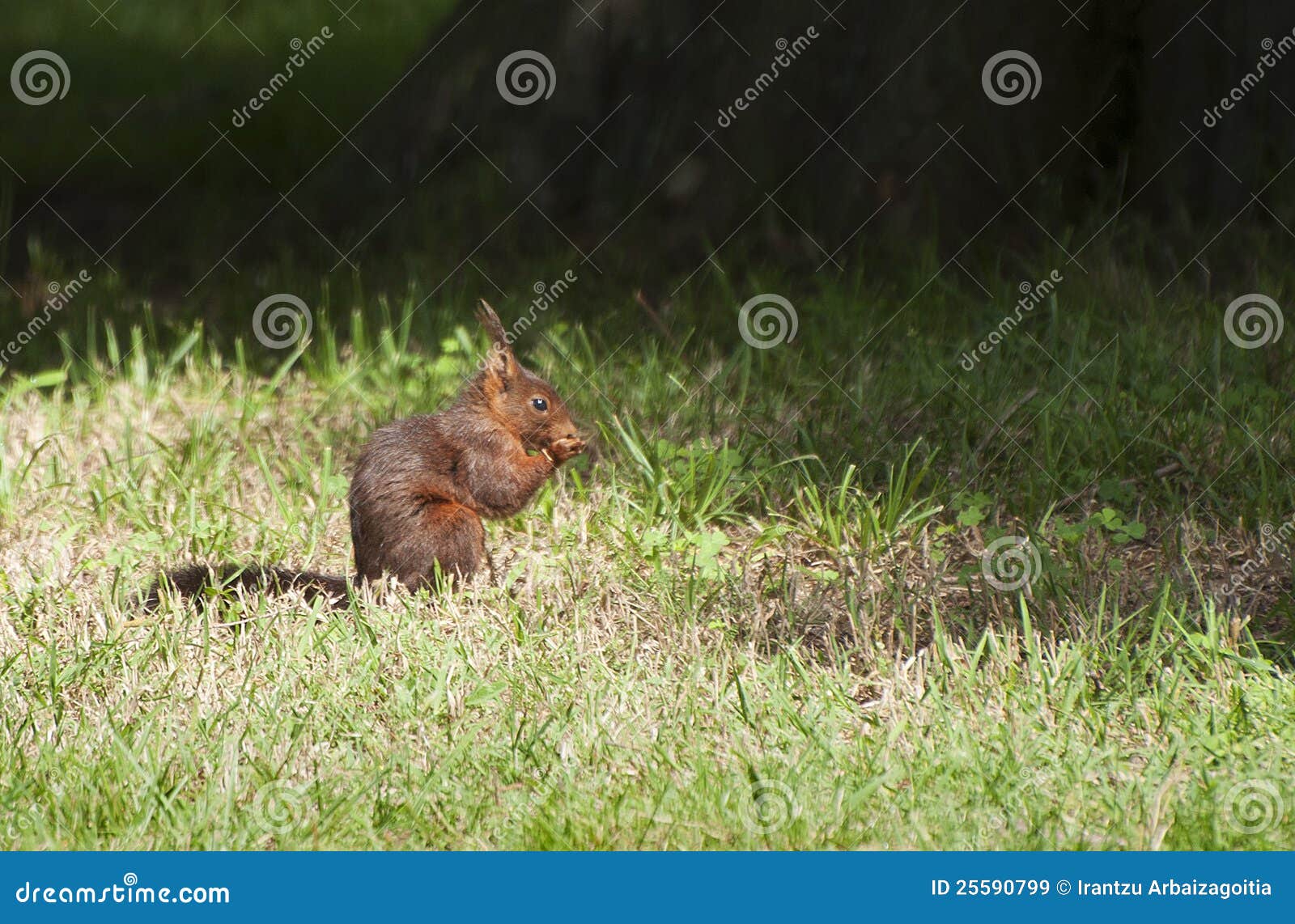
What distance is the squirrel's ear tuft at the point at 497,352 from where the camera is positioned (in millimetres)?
4391

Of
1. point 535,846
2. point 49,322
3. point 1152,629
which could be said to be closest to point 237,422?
point 49,322

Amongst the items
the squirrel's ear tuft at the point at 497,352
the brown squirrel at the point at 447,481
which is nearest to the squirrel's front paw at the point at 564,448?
the brown squirrel at the point at 447,481

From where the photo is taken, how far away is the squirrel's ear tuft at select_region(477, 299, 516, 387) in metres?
4.39

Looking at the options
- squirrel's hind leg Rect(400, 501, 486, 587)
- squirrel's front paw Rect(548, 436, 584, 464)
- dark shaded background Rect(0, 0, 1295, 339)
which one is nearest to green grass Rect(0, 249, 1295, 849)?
squirrel's hind leg Rect(400, 501, 486, 587)

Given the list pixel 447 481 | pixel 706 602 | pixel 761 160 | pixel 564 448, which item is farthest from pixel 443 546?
pixel 761 160

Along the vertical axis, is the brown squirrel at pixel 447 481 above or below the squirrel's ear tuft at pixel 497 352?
below

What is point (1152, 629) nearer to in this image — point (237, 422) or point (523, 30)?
point (237, 422)

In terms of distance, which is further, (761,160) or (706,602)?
(761,160)

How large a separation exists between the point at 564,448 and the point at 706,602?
2.13 ft

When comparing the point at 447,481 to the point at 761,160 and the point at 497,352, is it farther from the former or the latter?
the point at 761,160

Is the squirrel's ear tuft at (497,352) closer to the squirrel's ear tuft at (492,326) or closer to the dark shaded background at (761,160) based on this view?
the squirrel's ear tuft at (492,326)

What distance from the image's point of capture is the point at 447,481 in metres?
4.44

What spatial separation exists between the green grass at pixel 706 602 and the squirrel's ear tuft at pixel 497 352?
59 cm

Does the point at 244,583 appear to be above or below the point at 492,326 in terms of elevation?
below
